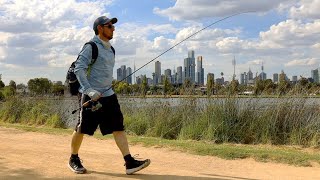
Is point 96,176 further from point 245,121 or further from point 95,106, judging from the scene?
point 245,121

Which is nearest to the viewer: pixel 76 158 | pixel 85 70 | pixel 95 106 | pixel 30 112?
pixel 95 106

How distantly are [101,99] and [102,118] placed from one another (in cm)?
27

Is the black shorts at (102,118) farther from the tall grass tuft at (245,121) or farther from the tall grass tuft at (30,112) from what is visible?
the tall grass tuft at (30,112)

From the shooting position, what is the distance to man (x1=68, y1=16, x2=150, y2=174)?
5.95m

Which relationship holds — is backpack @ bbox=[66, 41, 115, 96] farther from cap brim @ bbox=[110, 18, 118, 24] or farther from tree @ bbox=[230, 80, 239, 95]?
tree @ bbox=[230, 80, 239, 95]

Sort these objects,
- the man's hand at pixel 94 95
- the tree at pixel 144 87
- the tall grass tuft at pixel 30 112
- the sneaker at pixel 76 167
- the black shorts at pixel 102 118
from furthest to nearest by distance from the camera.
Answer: the tall grass tuft at pixel 30 112
the tree at pixel 144 87
the sneaker at pixel 76 167
the black shorts at pixel 102 118
the man's hand at pixel 94 95

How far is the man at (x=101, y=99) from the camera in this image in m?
5.95

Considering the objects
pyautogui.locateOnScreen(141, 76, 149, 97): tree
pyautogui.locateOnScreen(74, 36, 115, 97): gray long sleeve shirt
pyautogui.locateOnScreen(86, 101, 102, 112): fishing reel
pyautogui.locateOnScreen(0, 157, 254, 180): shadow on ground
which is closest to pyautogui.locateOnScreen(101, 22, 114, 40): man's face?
pyautogui.locateOnScreen(74, 36, 115, 97): gray long sleeve shirt

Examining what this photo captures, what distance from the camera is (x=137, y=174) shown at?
240 inches

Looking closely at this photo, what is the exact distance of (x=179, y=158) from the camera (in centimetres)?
779

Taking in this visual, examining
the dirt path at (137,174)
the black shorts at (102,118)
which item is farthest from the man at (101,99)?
the dirt path at (137,174)

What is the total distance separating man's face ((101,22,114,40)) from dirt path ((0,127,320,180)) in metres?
1.96

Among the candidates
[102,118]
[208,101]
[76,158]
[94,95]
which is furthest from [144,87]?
[94,95]

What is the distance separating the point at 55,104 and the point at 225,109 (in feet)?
30.9
